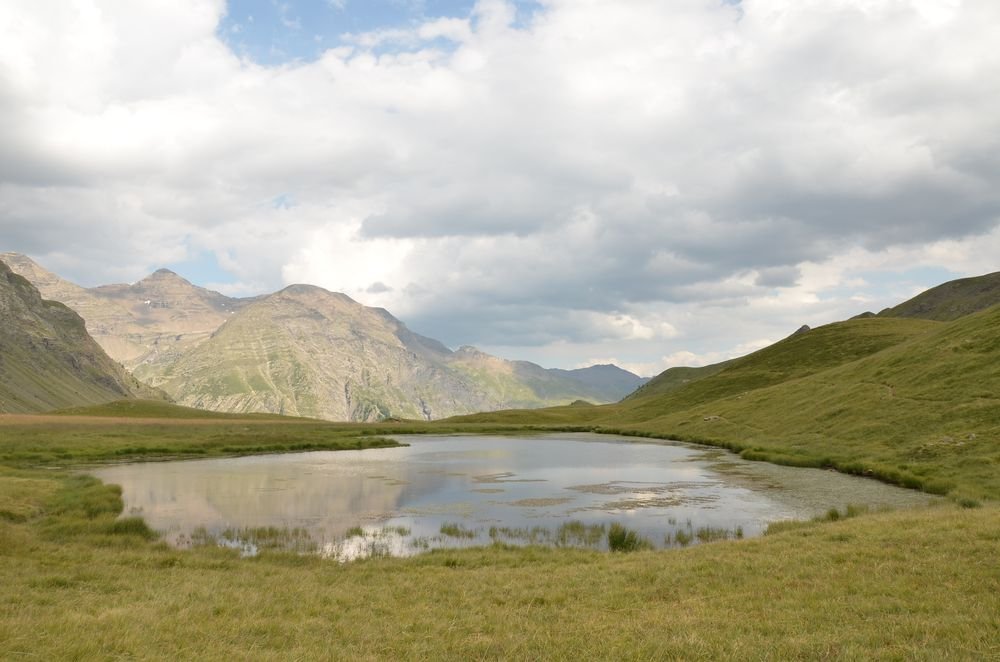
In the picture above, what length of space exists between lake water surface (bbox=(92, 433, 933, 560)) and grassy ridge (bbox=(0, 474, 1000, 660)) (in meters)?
5.24

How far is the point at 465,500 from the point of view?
44.5 m

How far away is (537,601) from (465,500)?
26327 mm

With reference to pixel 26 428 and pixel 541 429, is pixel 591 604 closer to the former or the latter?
pixel 26 428

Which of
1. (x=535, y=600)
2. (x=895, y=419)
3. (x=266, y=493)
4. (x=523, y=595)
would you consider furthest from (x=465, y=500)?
(x=895, y=419)

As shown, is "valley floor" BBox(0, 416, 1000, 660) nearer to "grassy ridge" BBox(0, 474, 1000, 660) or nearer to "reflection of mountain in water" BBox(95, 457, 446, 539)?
"grassy ridge" BBox(0, 474, 1000, 660)

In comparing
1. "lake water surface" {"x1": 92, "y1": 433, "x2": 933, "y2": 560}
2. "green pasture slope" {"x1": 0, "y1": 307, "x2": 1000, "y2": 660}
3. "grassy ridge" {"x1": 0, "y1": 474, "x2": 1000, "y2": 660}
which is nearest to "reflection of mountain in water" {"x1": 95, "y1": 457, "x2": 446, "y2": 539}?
"lake water surface" {"x1": 92, "y1": 433, "x2": 933, "y2": 560}

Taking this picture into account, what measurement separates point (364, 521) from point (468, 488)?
613 inches

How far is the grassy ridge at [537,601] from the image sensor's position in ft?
45.7

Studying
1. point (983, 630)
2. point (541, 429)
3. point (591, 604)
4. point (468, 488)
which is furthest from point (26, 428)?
point (983, 630)

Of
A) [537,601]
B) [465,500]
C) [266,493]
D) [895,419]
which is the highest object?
[895,419]

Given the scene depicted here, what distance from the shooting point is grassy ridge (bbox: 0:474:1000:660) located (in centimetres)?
1393

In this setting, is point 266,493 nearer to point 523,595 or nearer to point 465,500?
point 465,500

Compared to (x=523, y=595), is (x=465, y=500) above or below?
below

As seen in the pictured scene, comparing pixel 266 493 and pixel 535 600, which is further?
pixel 266 493
